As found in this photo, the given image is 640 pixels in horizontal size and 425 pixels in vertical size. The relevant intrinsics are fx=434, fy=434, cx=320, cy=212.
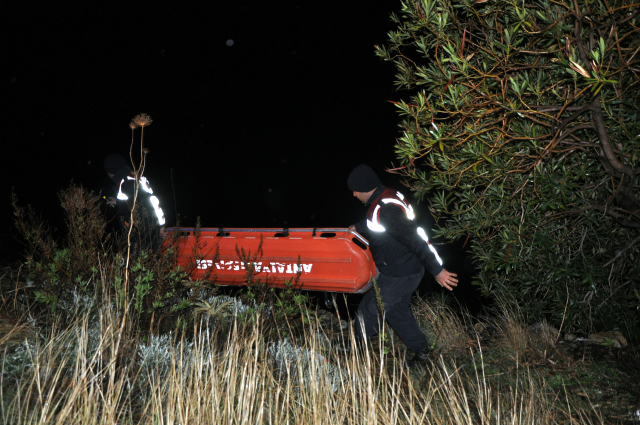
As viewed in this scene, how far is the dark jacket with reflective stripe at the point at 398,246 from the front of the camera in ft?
13.0

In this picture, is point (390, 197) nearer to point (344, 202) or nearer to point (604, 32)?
point (604, 32)

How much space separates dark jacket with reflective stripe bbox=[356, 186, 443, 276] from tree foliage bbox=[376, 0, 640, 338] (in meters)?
0.44

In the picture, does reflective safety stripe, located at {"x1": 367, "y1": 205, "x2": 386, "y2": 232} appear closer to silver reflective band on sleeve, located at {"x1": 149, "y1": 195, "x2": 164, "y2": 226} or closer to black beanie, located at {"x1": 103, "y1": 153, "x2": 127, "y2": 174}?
silver reflective band on sleeve, located at {"x1": 149, "y1": 195, "x2": 164, "y2": 226}

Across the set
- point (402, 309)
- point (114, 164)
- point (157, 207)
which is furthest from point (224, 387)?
point (114, 164)

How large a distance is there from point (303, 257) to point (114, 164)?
310cm

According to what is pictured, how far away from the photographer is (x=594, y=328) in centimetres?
455

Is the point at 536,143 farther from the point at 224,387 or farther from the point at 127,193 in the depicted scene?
the point at 127,193

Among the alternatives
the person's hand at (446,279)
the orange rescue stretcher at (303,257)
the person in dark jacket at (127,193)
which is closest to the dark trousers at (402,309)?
the person's hand at (446,279)

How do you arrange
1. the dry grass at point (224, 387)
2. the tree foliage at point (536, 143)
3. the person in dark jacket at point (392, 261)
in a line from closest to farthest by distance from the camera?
the dry grass at point (224, 387) → the tree foliage at point (536, 143) → the person in dark jacket at point (392, 261)

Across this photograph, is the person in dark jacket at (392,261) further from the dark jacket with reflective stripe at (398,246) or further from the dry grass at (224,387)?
the dry grass at (224,387)

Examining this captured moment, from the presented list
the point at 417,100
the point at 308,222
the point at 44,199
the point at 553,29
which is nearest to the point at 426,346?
the point at 417,100

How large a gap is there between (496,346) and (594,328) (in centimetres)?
106

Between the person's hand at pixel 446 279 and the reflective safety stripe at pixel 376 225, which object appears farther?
the reflective safety stripe at pixel 376 225

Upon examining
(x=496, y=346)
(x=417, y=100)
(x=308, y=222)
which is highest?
(x=417, y=100)
